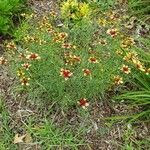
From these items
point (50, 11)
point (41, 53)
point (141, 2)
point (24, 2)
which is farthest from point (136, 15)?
point (41, 53)

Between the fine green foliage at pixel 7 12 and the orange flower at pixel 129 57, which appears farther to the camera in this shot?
the fine green foliage at pixel 7 12

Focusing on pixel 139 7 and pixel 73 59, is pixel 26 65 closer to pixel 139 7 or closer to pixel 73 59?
pixel 73 59

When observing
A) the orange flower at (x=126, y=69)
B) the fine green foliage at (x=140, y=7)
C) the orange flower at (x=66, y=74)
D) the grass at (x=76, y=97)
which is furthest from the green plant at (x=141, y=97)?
the fine green foliage at (x=140, y=7)

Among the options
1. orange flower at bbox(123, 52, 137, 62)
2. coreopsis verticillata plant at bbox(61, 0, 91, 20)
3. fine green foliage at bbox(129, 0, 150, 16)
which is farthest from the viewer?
fine green foliage at bbox(129, 0, 150, 16)

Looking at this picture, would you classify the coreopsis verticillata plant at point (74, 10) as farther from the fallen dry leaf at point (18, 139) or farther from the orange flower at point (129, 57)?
the fallen dry leaf at point (18, 139)

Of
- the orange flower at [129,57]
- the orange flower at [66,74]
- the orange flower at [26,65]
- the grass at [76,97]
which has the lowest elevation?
the grass at [76,97]

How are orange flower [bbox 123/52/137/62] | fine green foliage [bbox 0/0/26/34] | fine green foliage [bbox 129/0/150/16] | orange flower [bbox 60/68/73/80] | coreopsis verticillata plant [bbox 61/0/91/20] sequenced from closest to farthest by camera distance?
1. orange flower [bbox 60/68/73/80]
2. orange flower [bbox 123/52/137/62]
3. fine green foliage [bbox 0/0/26/34]
4. coreopsis verticillata plant [bbox 61/0/91/20]
5. fine green foliage [bbox 129/0/150/16]

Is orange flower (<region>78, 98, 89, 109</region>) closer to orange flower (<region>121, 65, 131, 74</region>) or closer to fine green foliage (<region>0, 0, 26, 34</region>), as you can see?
orange flower (<region>121, 65, 131, 74</region>)

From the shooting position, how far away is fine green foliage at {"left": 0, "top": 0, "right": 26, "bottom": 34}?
475 cm

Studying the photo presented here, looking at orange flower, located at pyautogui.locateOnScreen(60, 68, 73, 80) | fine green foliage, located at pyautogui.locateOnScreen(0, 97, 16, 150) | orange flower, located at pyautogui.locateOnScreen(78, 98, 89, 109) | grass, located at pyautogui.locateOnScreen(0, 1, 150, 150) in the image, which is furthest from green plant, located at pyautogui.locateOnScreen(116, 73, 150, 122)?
fine green foliage, located at pyautogui.locateOnScreen(0, 97, 16, 150)

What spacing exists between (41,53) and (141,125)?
44.5 inches

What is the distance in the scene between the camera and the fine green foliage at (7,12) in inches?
187

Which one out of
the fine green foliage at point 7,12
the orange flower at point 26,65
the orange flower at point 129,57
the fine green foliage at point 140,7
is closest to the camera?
the orange flower at point 26,65

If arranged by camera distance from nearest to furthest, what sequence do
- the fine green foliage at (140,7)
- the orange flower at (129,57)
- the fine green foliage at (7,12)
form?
1. the orange flower at (129,57)
2. the fine green foliage at (7,12)
3. the fine green foliage at (140,7)
